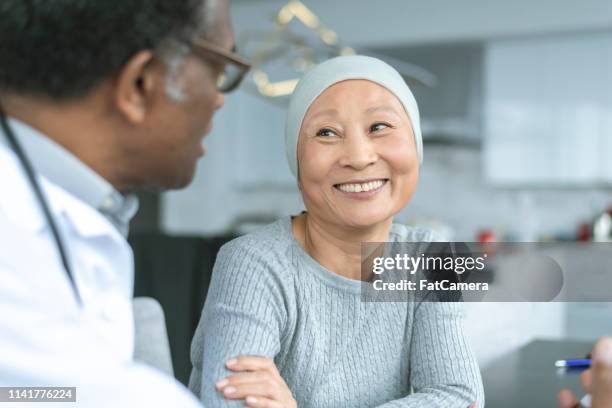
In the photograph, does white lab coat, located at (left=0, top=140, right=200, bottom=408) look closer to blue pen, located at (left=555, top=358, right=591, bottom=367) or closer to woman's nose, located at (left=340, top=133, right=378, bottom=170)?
woman's nose, located at (left=340, top=133, right=378, bottom=170)

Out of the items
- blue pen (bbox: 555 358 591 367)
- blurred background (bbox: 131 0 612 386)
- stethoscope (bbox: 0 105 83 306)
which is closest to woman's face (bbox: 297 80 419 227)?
stethoscope (bbox: 0 105 83 306)

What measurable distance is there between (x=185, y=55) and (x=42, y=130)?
157 mm

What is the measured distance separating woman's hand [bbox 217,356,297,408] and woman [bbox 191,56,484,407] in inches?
2.0

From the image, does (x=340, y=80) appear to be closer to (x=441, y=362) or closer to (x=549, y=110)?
(x=441, y=362)

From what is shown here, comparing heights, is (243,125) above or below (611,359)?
above

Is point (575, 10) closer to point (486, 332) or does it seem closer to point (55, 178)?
point (486, 332)

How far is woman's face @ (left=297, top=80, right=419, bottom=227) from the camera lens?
1.01 meters

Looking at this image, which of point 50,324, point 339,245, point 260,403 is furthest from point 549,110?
point 50,324

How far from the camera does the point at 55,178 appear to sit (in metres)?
0.68

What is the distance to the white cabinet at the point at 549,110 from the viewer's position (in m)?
4.38

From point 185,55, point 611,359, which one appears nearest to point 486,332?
point 611,359

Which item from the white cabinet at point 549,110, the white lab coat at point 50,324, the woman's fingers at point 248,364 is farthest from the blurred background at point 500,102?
the white lab coat at point 50,324

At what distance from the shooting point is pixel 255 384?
892mm

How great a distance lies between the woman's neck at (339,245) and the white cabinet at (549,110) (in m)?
3.74
